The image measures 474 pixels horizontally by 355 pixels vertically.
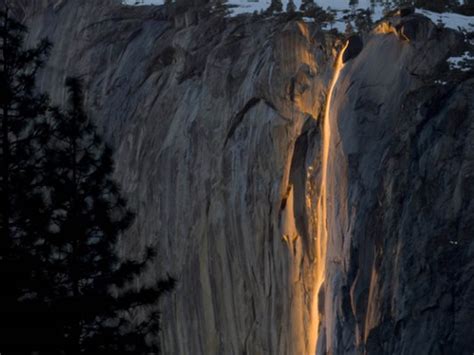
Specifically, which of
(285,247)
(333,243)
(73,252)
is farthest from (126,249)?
(73,252)

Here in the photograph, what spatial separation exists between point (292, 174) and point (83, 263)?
1714 centimetres

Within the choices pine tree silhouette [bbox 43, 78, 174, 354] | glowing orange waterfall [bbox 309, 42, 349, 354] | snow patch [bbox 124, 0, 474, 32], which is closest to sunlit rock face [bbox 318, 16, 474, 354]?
snow patch [bbox 124, 0, 474, 32]

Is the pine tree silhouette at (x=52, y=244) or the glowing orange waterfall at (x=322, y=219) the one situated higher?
the pine tree silhouette at (x=52, y=244)

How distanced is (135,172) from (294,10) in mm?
8469

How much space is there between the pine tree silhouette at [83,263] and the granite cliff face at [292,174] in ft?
28.1

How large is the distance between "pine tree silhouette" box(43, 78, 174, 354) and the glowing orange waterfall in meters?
12.5

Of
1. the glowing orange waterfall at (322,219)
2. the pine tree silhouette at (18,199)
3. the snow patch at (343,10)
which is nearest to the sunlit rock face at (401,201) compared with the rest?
the snow patch at (343,10)

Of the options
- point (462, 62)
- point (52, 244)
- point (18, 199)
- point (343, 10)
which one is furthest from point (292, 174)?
point (18, 199)

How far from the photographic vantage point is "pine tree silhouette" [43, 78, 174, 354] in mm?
16922

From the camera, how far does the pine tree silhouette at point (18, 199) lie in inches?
625

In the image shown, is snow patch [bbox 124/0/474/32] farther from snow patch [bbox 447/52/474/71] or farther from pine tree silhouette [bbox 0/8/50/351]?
pine tree silhouette [bbox 0/8/50/351]

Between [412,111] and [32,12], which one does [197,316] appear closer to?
[412,111]

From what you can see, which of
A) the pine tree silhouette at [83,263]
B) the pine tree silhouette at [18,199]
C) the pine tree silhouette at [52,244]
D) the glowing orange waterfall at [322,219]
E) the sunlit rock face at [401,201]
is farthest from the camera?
the glowing orange waterfall at [322,219]

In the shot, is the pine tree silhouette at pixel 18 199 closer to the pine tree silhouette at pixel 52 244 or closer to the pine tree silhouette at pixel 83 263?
the pine tree silhouette at pixel 52 244
